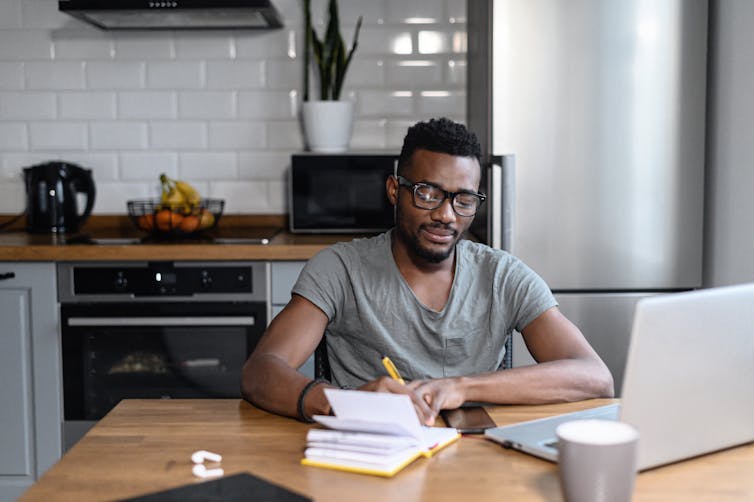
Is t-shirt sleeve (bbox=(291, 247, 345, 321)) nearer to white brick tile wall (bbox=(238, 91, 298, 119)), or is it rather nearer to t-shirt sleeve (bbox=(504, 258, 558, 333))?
t-shirt sleeve (bbox=(504, 258, 558, 333))

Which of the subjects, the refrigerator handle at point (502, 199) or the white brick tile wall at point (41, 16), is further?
the white brick tile wall at point (41, 16)

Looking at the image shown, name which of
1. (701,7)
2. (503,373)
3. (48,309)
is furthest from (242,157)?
(503,373)

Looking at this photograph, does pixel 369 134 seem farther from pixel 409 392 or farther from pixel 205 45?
pixel 409 392

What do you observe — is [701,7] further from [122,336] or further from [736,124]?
[122,336]

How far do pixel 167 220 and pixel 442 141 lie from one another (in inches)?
59.0

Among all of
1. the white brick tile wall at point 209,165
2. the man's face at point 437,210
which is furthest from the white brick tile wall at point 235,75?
the man's face at point 437,210

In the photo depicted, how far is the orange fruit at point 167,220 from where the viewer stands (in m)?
3.22

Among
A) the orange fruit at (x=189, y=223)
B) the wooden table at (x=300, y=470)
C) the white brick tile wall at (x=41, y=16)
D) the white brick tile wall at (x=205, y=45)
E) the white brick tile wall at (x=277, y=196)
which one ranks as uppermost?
the white brick tile wall at (x=41, y=16)

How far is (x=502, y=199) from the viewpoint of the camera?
2879mm

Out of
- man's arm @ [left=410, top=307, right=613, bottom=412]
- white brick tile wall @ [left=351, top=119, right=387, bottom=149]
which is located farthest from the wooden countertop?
man's arm @ [left=410, top=307, right=613, bottom=412]

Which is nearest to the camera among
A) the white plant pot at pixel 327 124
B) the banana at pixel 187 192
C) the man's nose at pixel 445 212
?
the man's nose at pixel 445 212

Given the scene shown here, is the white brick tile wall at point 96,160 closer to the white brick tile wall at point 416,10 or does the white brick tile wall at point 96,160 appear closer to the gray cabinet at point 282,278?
the gray cabinet at point 282,278

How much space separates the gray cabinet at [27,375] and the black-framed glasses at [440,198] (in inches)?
63.8

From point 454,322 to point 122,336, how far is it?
1.54 metres
